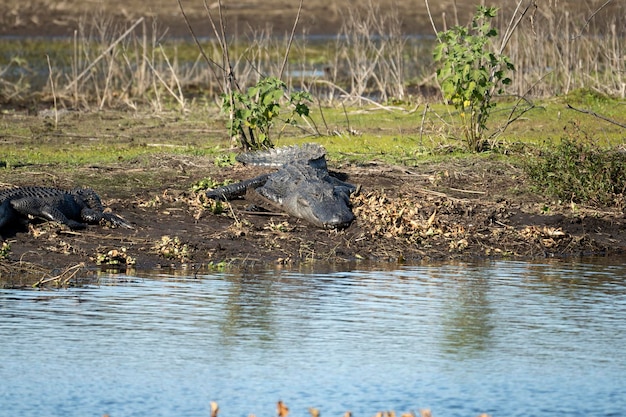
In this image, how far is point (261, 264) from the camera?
8.07 metres

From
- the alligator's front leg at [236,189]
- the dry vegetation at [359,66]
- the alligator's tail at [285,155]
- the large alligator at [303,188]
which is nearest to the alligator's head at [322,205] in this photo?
the large alligator at [303,188]

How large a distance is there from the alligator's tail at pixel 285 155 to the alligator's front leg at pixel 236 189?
67 cm

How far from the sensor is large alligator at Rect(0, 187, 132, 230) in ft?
27.2

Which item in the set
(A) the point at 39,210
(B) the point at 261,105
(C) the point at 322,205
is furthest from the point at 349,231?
(B) the point at 261,105

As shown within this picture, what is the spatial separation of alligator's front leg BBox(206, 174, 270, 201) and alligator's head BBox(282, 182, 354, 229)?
499 mm

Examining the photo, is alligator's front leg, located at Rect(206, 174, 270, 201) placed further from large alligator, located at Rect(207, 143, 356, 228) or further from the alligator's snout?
the alligator's snout

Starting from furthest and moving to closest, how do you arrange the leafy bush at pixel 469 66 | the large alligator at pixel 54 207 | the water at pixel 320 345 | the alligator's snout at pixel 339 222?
the leafy bush at pixel 469 66 < the alligator's snout at pixel 339 222 < the large alligator at pixel 54 207 < the water at pixel 320 345

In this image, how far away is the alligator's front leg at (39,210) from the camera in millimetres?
8305

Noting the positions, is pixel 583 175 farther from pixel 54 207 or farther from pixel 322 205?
pixel 54 207

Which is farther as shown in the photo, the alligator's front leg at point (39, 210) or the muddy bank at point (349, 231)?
the alligator's front leg at point (39, 210)

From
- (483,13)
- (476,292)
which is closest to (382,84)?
(483,13)

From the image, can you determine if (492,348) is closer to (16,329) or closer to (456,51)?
(16,329)

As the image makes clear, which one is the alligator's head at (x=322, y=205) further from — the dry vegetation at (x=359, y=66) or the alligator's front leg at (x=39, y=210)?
the dry vegetation at (x=359, y=66)

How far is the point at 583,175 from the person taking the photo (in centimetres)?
955
